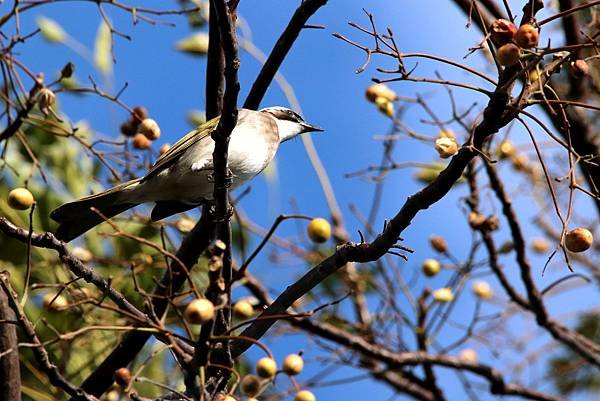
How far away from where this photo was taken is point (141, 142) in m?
4.39

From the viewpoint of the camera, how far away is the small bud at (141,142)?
14.4 feet

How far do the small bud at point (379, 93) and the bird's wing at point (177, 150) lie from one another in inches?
35.8

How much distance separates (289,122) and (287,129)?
0.29 ft

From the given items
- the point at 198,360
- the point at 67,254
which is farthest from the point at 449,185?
the point at 67,254

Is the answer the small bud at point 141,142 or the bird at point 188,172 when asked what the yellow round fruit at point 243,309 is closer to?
the bird at point 188,172

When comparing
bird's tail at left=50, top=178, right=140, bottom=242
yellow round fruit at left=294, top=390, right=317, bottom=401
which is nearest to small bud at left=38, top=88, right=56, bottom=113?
bird's tail at left=50, top=178, right=140, bottom=242

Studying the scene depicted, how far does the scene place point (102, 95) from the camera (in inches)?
159

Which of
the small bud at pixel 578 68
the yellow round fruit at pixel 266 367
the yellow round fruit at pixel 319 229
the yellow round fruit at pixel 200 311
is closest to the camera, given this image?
the yellow round fruit at pixel 200 311

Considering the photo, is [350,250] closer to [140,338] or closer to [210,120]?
[140,338]

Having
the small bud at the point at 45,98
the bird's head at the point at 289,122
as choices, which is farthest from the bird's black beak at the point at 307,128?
the small bud at the point at 45,98

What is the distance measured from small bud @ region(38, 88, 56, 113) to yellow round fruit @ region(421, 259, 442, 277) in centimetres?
238

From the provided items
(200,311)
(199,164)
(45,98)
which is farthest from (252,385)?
(199,164)

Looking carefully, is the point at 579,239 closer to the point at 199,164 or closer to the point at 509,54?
the point at 509,54

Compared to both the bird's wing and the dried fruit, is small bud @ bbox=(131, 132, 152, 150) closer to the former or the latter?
the bird's wing
